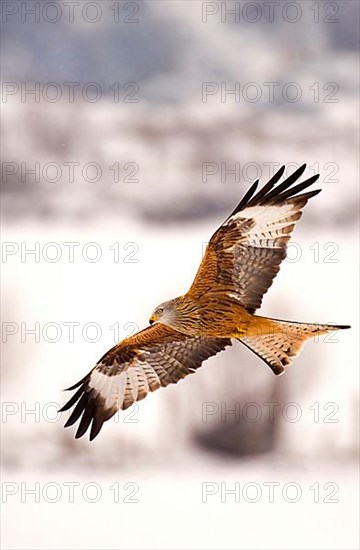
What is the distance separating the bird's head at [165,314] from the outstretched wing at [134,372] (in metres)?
0.05

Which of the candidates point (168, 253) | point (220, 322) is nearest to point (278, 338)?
point (220, 322)

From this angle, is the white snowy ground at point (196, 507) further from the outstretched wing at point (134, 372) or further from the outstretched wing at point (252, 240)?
the outstretched wing at point (252, 240)

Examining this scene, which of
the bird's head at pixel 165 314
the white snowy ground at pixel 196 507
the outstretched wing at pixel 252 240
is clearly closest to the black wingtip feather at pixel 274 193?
the outstretched wing at pixel 252 240

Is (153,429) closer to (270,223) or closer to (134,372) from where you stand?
(134,372)

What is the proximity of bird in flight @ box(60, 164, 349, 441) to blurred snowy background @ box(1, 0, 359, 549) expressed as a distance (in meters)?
0.26

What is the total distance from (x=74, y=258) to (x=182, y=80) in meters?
0.47

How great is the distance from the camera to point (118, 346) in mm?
1737

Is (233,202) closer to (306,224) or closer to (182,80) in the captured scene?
(306,224)

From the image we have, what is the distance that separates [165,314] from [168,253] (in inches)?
15.0

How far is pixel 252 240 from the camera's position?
1.67 meters

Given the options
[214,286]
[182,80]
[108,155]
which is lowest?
[214,286]

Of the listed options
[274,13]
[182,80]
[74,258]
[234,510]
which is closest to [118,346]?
[74,258]

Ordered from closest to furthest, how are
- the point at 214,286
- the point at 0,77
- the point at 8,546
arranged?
the point at 214,286, the point at 8,546, the point at 0,77

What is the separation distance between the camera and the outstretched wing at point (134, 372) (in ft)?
5.80
